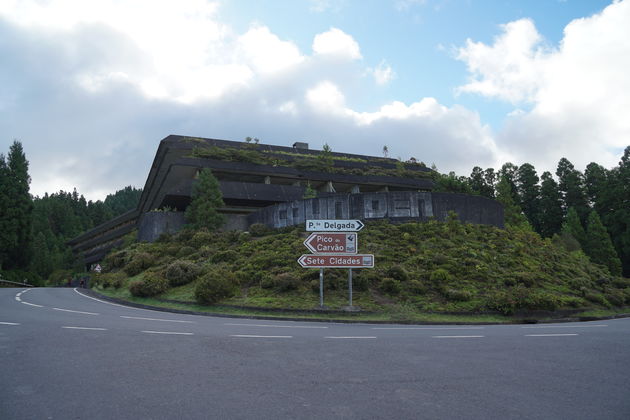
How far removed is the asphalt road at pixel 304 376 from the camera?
14.8 feet

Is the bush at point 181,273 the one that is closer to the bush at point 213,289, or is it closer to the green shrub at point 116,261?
the bush at point 213,289

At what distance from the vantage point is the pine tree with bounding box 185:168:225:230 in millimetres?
33344

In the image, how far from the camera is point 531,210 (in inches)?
2904

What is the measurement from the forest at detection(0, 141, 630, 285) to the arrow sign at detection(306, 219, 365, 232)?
25609mm

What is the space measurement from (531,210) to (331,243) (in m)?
68.7

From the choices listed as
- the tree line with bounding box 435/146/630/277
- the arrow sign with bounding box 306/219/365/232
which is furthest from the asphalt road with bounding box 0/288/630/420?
the tree line with bounding box 435/146/630/277

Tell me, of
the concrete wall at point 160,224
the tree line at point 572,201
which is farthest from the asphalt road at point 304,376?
the tree line at point 572,201

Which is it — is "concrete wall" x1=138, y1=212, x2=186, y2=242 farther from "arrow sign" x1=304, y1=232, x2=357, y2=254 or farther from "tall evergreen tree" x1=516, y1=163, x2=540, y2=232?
"tall evergreen tree" x1=516, y1=163, x2=540, y2=232

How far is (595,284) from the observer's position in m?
22.7

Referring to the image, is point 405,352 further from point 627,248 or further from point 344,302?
point 627,248

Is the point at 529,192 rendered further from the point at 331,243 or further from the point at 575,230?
the point at 331,243

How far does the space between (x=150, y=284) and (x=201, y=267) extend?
3.15 metres

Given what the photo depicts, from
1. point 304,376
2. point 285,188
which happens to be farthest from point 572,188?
point 304,376

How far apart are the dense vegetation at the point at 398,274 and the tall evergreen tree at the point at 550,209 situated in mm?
47003
